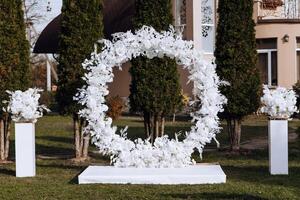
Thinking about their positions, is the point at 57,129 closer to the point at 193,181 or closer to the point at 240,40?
the point at 240,40

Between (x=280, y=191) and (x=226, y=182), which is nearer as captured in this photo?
(x=280, y=191)

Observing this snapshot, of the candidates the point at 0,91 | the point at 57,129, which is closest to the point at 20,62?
the point at 0,91

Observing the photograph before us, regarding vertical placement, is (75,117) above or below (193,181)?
above

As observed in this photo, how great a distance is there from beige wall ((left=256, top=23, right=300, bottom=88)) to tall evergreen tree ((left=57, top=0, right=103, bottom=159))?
516 inches

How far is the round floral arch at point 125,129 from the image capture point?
37.1 feet

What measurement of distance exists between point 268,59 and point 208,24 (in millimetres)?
2923

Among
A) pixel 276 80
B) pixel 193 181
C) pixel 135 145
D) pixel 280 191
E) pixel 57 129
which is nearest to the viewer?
pixel 280 191

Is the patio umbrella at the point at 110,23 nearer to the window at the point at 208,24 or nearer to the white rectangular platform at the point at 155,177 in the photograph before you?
the window at the point at 208,24

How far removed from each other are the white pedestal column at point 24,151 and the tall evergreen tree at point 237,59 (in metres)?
4.99

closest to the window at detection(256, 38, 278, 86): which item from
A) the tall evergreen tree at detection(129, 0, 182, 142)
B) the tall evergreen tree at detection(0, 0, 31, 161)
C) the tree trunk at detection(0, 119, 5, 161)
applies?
the tall evergreen tree at detection(129, 0, 182, 142)

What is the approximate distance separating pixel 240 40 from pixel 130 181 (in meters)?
5.75

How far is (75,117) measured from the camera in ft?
45.6

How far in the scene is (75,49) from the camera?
1380cm

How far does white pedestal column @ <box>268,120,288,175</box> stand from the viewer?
1123 centimetres
